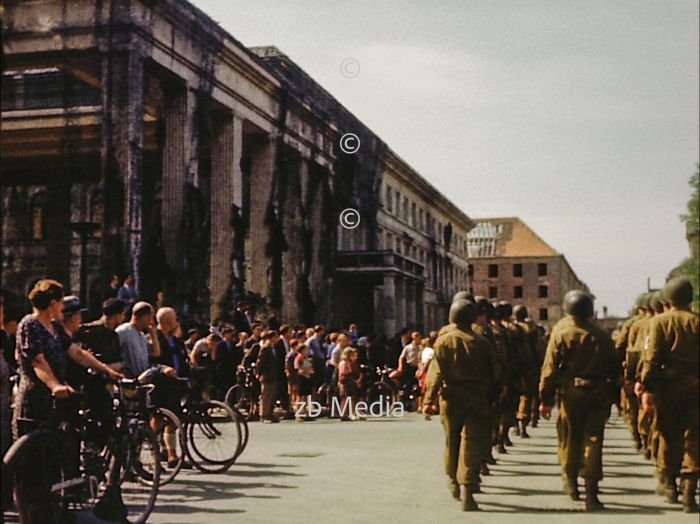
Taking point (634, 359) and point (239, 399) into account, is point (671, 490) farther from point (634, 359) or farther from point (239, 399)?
point (239, 399)

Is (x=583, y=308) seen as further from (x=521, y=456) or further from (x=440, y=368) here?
(x=521, y=456)

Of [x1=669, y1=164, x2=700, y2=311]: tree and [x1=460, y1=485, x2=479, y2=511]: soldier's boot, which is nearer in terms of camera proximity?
[x1=460, y1=485, x2=479, y2=511]: soldier's boot

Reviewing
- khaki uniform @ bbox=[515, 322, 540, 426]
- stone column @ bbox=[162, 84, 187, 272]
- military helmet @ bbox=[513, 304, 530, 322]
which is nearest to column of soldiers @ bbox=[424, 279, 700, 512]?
khaki uniform @ bbox=[515, 322, 540, 426]

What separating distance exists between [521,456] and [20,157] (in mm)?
41550

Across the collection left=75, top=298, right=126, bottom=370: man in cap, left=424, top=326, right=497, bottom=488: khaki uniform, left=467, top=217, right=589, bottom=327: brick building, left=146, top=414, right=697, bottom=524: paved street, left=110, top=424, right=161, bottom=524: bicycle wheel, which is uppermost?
left=467, top=217, right=589, bottom=327: brick building

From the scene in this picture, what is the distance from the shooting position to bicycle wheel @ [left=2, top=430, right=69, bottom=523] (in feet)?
23.7

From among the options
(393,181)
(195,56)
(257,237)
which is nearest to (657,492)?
(195,56)

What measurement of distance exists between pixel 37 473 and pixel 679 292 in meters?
6.03

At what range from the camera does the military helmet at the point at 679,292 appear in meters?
10.5

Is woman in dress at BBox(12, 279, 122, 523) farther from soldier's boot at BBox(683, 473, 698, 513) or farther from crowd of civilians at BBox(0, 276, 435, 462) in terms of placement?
soldier's boot at BBox(683, 473, 698, 513)

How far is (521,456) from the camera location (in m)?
15.8

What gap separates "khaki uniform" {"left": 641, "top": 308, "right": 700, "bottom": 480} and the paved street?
19.5 inches

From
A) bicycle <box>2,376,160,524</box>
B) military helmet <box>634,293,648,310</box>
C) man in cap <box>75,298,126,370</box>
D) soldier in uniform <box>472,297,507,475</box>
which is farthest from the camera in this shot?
military helmet <box>634,293,648,310</box>

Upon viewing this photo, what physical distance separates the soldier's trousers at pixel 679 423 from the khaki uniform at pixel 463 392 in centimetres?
159
